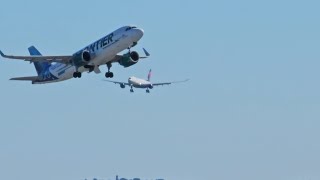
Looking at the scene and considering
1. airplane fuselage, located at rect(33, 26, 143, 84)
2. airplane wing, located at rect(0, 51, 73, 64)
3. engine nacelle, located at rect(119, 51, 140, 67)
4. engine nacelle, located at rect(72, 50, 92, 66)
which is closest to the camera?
airplane fuselage, located at rect(33, 26, 143, 84)

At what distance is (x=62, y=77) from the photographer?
18638 cm

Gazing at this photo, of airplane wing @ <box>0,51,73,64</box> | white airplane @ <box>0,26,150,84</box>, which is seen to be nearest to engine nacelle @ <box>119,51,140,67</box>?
white airplane @ <box>0,26,150,84</box>

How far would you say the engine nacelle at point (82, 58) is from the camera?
569 feet

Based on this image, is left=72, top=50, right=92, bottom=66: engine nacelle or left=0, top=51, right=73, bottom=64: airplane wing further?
left=0, top=51, right=73, bottom=64: airplane wing

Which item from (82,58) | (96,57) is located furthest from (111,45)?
(82,58)

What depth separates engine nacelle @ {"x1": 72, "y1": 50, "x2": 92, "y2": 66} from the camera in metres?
174

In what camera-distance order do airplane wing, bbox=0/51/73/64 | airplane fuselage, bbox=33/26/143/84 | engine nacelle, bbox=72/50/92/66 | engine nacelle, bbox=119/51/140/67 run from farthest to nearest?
1. engine nacelle, bbox=119/51/140/67
2. airplane wing, bbox=0/51/73/64
3. engine nacelle, bbox=72/50/92/66
4. airplane fuselage, bbox=33/26/143/84

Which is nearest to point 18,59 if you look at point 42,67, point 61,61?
point 61,61

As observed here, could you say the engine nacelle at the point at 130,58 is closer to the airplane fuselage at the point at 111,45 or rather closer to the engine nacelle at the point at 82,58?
the airplane fuselage at the point at 111,45

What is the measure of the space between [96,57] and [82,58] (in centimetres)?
301

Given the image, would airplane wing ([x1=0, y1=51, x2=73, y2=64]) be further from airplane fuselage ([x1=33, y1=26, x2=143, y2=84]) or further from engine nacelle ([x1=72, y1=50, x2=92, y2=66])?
engine nacelle ([x1=72, y1=50, x2=92, y2=66])

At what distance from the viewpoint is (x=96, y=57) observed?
17225cm

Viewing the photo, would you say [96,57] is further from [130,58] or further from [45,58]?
A: [45,58]

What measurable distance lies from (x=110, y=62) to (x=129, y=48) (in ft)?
24.2
